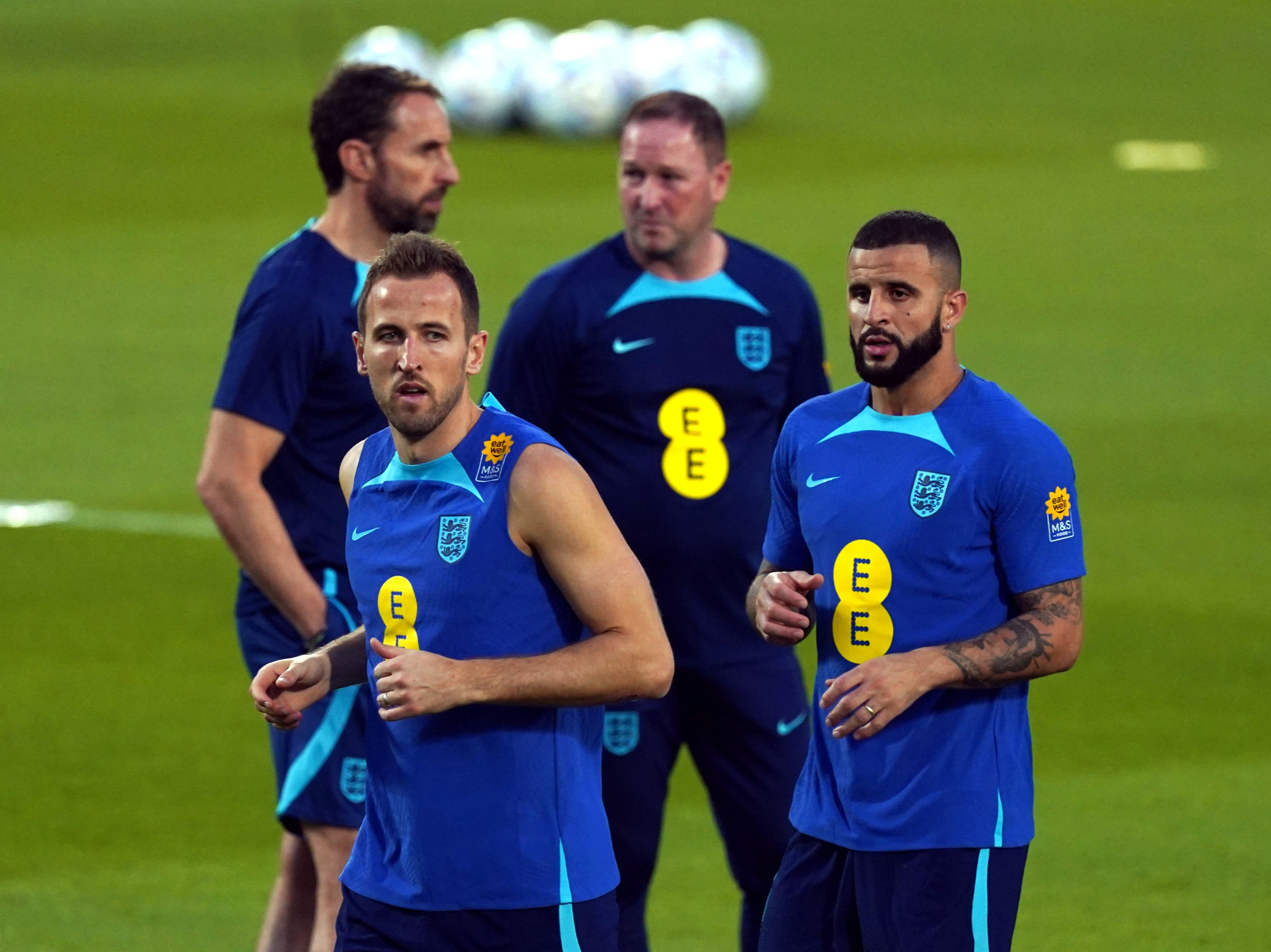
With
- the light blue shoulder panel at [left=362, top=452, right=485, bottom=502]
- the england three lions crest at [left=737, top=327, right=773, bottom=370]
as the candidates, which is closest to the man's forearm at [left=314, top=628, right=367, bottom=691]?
the light blue shoulder panel at [left=362, top=452, right=485, bottom=502]

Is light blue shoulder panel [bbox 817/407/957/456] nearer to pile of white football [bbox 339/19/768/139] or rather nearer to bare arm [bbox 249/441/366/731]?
bare arm [bbox 249/441/366/731]

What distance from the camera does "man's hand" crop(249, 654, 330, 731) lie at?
16.1 ft

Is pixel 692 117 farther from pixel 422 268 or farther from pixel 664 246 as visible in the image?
pixel 422 268

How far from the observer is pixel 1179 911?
7852mm

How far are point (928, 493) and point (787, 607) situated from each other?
0.42 metres

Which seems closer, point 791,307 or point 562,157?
point 791,307

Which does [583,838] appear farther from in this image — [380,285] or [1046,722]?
[1046,722]

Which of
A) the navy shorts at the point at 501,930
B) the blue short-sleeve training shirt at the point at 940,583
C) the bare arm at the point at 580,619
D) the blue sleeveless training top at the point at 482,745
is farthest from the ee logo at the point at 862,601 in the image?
the navy shorts at the point at 501,930

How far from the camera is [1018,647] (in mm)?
4980

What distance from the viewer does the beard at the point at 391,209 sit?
6.60 meters

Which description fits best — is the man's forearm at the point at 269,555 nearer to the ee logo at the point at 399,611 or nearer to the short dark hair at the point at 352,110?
the short dark hair at the point at 352,110

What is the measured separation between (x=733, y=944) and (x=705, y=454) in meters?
1.91

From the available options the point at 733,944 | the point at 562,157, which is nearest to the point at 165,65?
the point at 562,157

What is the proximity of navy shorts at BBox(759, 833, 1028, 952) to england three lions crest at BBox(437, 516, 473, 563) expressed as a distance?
116cm
